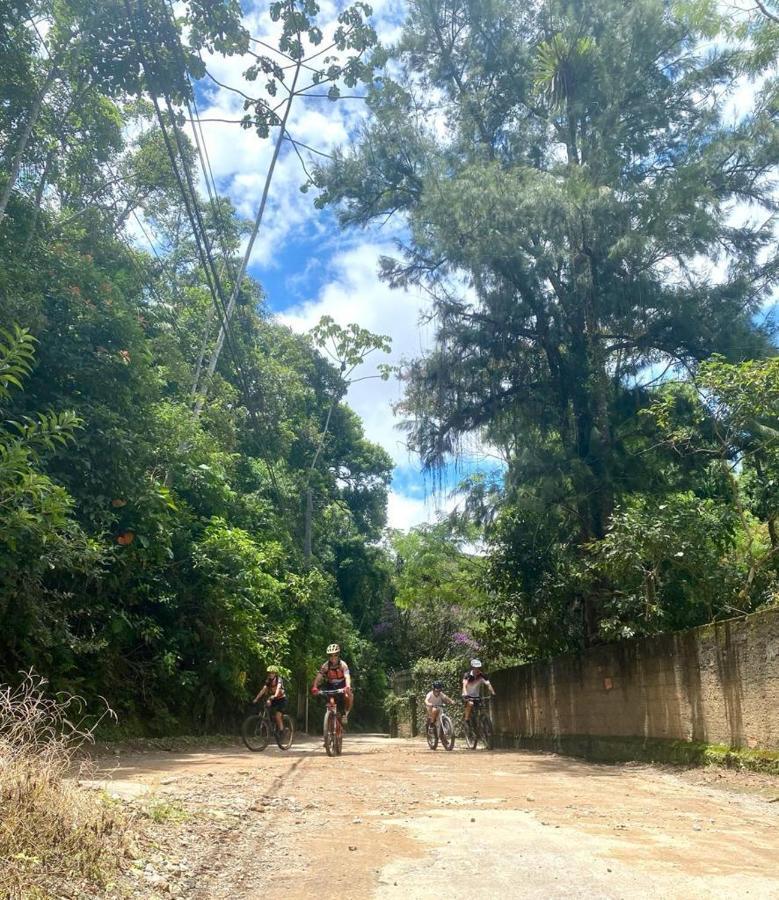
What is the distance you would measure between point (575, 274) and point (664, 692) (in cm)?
752

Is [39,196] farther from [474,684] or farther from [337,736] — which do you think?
[474,684]

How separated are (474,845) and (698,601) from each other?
7.35 m

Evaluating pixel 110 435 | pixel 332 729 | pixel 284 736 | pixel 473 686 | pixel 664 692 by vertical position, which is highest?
pixel 110 435

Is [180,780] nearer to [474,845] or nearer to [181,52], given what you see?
[474,845]

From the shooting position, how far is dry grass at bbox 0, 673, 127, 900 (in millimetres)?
3814

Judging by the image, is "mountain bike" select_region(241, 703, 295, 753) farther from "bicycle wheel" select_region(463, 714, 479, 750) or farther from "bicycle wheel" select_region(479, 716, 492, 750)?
"bicycle wheel" select_region(479, 716, 492, 750)

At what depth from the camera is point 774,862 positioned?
5180 millimetres

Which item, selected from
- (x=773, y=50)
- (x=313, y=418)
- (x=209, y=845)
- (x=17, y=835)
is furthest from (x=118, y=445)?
(x=313, y=418)

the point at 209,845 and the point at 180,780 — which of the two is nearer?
the point at 209,845

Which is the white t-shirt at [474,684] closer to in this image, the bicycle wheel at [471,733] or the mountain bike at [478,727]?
the mountain bike at [478,727]

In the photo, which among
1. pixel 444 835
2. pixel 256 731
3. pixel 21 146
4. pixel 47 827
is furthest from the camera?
pixel 256 731

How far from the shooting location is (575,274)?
49.2ft

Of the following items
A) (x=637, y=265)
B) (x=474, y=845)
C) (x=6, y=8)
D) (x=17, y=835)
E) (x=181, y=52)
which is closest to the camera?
(x=17, y=835)


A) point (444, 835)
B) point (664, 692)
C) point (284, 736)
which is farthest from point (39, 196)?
point (664, 692)
